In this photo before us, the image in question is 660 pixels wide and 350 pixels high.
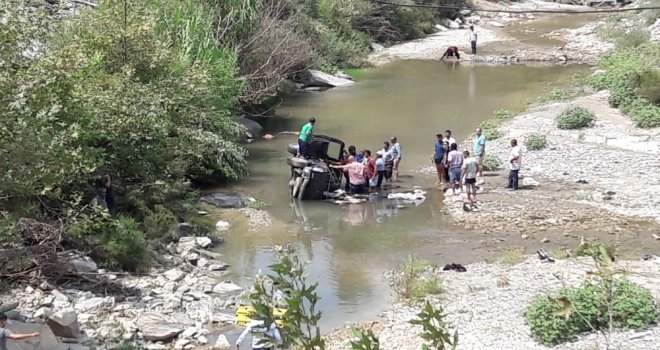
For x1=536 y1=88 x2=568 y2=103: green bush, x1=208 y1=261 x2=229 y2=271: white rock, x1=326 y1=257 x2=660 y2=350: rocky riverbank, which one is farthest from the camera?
x1=536 y1=88 x2=568 y2=103: green bush

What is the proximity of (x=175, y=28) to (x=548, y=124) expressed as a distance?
12804 mm

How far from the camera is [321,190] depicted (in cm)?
2067

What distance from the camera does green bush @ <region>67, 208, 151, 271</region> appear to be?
14.9 metres

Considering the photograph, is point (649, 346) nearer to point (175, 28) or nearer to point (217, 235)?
point (217, 235)

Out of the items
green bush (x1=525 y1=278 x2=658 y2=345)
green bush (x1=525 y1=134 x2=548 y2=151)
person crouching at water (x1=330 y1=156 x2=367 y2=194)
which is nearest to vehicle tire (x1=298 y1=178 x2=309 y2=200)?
person crouching at water (x1=330 y1=156 x2=367 y2=194)

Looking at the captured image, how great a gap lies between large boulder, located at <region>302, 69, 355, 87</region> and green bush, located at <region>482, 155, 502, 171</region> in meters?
16.2

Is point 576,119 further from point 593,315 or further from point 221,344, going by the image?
point 221,344

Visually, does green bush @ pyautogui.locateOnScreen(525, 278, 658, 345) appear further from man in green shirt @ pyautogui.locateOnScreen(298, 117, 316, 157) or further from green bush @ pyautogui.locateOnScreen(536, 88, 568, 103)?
green bush @ pyautogui.locateOnScreen(536, 88, 568, 103)

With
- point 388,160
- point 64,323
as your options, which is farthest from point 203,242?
point 388,160

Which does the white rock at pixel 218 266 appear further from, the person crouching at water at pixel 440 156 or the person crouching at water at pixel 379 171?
the person crouching at water at pixel 440 156

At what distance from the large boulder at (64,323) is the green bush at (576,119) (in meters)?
18.7

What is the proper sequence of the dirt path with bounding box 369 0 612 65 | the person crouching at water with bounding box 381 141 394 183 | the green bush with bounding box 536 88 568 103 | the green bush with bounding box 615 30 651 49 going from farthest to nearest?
the dirt path with bounding box 369 0 612 65
the green bush with bounding box 615 30 651 49
the green bush with bounding box 536 88 568 103
the person crouching at water with bounding box 381 141 394 183

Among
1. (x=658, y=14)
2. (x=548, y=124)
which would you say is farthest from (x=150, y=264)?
(x=658, y=14)

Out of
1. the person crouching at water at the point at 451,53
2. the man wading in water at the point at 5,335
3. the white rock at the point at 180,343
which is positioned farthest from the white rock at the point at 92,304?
the person crouching at water at the point at 451,53
